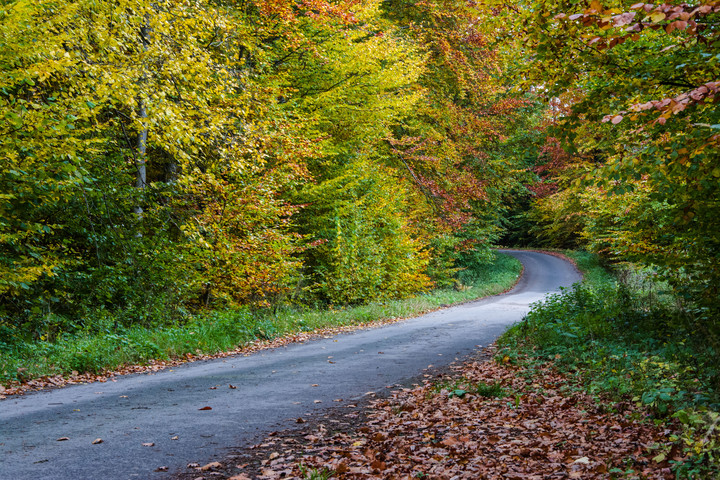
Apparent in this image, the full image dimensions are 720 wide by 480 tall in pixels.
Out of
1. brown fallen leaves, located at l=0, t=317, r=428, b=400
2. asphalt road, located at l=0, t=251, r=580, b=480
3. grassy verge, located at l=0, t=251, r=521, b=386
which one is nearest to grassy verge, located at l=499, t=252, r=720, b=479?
asphalt road, located at l=0, t=251, r=580, b=480

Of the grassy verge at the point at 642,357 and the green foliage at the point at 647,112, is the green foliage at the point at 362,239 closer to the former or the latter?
the grassy verge at the point at 642,357

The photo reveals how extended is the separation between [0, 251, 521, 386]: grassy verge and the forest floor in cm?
456

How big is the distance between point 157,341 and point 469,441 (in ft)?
22.3

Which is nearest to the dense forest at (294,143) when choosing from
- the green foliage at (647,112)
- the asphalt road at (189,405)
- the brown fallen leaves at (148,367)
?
the green foliage at (647,112)

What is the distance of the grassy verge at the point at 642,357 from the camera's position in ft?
13.9

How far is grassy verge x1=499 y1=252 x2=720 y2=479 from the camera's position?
4.23 meters

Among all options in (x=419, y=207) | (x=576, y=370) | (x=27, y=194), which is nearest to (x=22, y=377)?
(x=27, y=194)

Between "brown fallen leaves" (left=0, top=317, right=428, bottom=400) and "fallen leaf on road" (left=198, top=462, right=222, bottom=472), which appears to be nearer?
"fallen leaf on road" (left=198, top=462, right=222, bottom=472)

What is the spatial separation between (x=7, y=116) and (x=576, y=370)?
27.2ft

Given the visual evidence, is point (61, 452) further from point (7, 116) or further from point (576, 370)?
point (576, 370)

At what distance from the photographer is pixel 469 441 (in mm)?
5113

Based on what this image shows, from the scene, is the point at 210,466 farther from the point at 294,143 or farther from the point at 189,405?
the point at 294,143

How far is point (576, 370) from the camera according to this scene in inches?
298

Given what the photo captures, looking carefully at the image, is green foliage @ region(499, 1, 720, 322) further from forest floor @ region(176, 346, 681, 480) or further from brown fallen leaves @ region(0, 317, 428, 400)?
brown fallen leaves @ region(0, 317, 428, 400)
